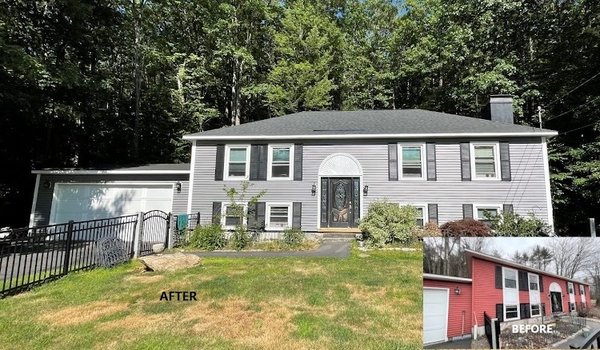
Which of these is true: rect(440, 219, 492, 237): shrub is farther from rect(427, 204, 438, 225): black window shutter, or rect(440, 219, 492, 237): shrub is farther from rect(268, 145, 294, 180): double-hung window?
rect(268, 145, 294, 180): double-hung window

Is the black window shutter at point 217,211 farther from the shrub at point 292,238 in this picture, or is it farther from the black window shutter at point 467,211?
the black window shutter at point 467,211

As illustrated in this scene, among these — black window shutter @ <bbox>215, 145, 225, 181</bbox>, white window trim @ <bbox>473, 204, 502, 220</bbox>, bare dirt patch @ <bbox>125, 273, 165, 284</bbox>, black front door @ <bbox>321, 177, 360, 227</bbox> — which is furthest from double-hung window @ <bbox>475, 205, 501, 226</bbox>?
bare dirt patch @ <bbox>125, 273, 165, 284</bbox>

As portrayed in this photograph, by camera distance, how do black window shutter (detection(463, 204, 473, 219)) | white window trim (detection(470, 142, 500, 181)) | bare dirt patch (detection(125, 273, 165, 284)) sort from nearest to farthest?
bare dirt patch (detection(125, 273, 165, 284)) → black window shutter (detection(463, 204, 473, 219)) → white window trim (detection(470, 142, 500, 181))

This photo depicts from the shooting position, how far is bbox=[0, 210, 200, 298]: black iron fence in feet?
23.3

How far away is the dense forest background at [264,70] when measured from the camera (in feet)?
57.8

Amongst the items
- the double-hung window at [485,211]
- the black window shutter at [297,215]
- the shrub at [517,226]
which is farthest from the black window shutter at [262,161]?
the shrub at [517,226]

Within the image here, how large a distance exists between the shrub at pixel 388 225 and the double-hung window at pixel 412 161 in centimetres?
212

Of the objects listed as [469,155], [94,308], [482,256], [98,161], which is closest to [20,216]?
[98,161]

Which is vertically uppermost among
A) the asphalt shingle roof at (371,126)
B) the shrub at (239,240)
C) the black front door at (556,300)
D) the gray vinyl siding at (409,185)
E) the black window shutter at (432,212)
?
the asphalt shingle roof at (371,126)

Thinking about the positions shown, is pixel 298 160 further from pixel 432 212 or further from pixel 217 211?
pixel 432 212

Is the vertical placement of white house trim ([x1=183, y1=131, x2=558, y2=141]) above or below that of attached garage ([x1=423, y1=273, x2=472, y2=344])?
above

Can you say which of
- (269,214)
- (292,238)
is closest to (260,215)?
(269,214)

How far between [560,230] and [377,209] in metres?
12.5

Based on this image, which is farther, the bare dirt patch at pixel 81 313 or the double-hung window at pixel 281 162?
the double-hung window at pixel 281 162
